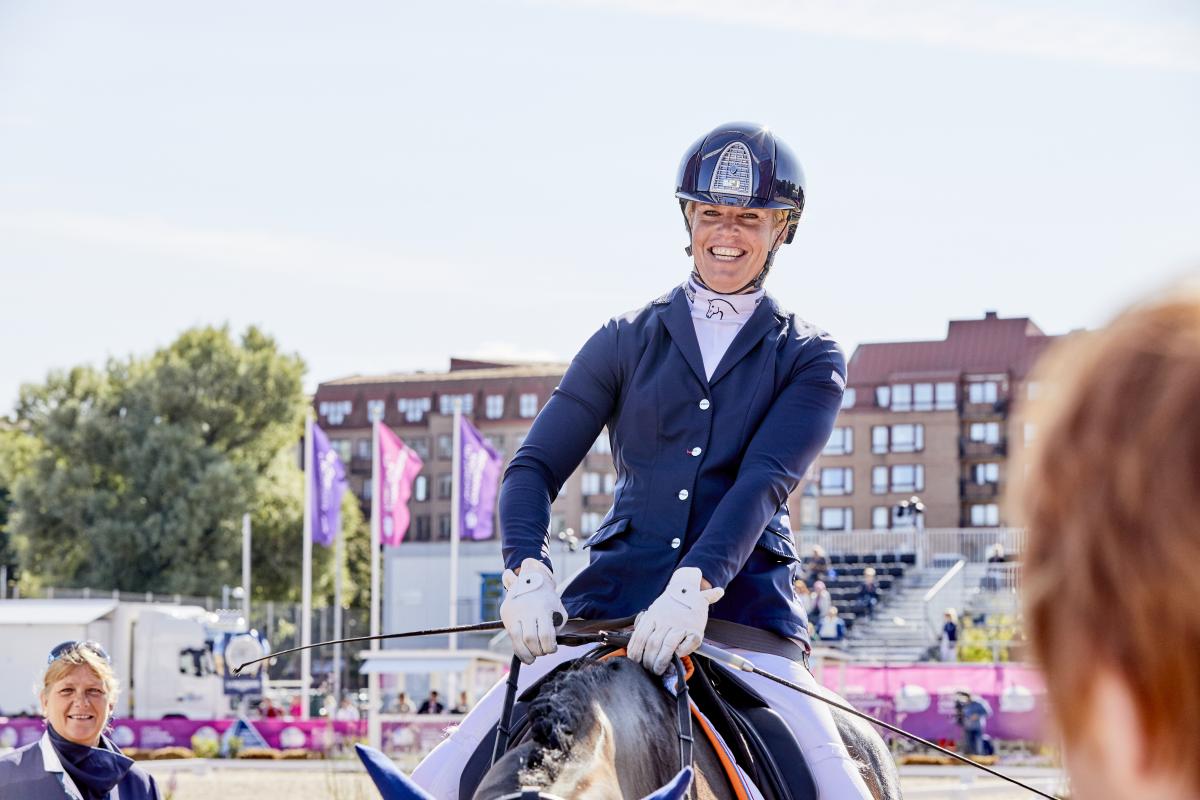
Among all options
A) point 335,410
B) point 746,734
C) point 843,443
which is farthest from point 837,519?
point 746,734

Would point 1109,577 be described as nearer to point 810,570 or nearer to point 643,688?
point 643,688

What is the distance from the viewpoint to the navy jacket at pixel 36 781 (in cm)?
653

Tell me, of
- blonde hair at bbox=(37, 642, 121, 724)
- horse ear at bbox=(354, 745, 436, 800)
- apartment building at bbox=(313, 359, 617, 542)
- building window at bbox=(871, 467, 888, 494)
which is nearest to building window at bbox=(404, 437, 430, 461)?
apartment building at bbox=(313, 359, 617, 542)

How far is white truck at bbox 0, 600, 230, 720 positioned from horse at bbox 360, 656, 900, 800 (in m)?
37.3

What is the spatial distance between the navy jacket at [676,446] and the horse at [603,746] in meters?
0.61

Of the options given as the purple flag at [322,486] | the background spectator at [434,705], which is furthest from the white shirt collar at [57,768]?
the purple flag at [322,486]

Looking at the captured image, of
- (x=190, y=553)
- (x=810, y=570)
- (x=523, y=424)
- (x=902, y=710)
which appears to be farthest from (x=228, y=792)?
(x=523, y=424)

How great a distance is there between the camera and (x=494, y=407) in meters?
112

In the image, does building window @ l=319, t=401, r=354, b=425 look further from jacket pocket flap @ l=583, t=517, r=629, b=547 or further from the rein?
the rein

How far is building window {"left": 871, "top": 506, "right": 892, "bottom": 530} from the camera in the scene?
308 ft

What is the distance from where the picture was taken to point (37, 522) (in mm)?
63531

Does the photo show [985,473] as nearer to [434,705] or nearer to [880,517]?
[880,517]

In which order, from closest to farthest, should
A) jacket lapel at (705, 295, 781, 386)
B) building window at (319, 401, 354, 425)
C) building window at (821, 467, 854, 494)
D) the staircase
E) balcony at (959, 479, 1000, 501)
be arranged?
jacket lapel at (705, 295, 781, 386)
the staircase
balcony at (959, 479, 1000, 501)
building window at (821, 467, 854, 494)
building window at (319, 401, 354, 425)

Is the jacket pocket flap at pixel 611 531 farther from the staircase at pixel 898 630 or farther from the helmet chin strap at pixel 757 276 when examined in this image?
the staircase at pixel 898 630
